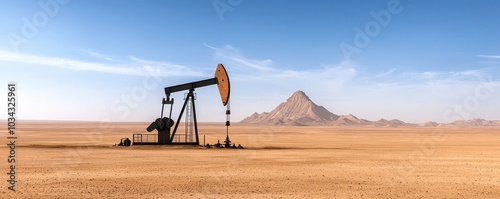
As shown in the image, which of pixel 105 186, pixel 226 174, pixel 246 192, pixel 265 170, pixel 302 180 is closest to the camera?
pixel 246 192

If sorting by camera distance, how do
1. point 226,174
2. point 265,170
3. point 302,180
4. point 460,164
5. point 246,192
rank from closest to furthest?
point 246,192 < point 302,180 < point 226,174 < point 265,170 < point 460,164

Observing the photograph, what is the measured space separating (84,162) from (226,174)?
776 cm

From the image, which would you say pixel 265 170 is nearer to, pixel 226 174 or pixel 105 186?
pixel 226 174

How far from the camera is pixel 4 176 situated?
15852 mm

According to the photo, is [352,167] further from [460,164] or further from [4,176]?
[4,176]

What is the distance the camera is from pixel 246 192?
13.1m

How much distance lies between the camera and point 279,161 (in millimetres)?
21969

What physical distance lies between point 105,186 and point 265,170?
6.65m

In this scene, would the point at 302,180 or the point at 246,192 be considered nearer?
the point at 246,192

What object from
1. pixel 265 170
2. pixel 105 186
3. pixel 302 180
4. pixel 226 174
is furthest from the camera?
pixel 265 170

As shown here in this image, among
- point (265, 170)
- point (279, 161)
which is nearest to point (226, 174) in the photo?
point (265, 170)

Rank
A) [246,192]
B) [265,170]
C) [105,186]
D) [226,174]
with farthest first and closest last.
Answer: [265,170] < [226,174] < [105,186] < [246,192]

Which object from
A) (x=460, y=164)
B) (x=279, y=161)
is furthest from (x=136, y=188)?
(x=460, y=164)

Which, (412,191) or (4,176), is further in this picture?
(4,176)
